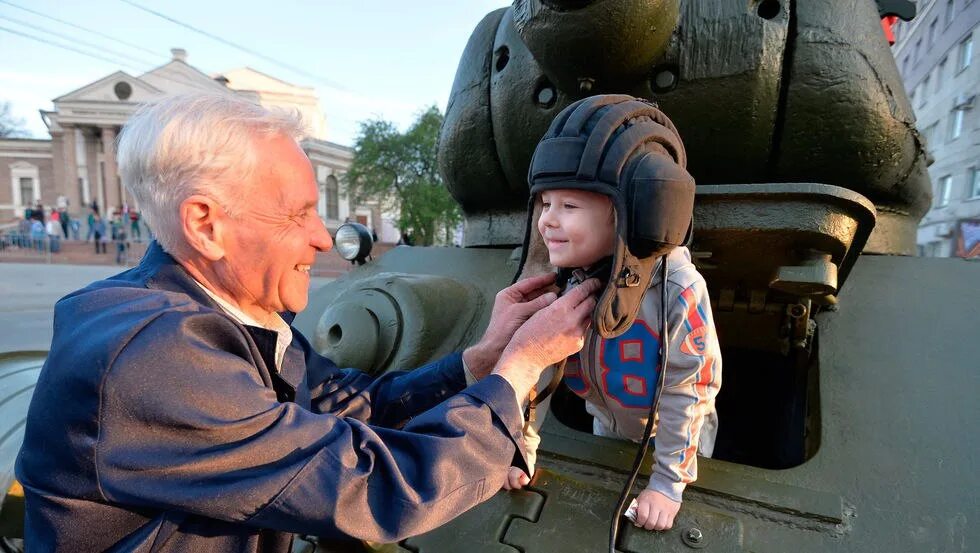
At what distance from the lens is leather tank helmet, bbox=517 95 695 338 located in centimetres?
136

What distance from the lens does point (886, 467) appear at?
1685 millimetres

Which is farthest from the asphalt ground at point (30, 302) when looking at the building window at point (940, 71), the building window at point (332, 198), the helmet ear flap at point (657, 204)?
the building window at point (332, 198)

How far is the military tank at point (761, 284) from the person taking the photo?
1.63m

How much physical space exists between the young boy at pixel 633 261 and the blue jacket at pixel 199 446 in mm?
295

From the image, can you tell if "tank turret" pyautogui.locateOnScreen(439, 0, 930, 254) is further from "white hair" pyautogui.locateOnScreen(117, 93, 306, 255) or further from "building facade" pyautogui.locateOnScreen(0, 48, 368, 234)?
"building facade" pyautogui.locateOnScreen(0, 48, 368, 234)

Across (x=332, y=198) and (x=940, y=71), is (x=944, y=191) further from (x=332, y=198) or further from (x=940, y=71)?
(x=332, y=198)

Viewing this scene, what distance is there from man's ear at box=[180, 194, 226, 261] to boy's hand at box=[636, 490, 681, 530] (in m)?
1.20

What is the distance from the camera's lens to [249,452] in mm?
1104

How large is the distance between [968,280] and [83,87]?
1900 inches

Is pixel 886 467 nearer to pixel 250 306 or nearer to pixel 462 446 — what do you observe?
pixel 462 446

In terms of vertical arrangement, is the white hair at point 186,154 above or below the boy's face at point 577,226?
above

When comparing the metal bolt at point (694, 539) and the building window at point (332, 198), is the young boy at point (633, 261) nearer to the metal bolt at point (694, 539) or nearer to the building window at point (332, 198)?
the metal bolt at point (694, 539)

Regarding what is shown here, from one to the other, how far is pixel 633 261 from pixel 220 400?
0.93 m

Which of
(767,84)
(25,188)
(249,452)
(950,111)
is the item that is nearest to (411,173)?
(950,111)
